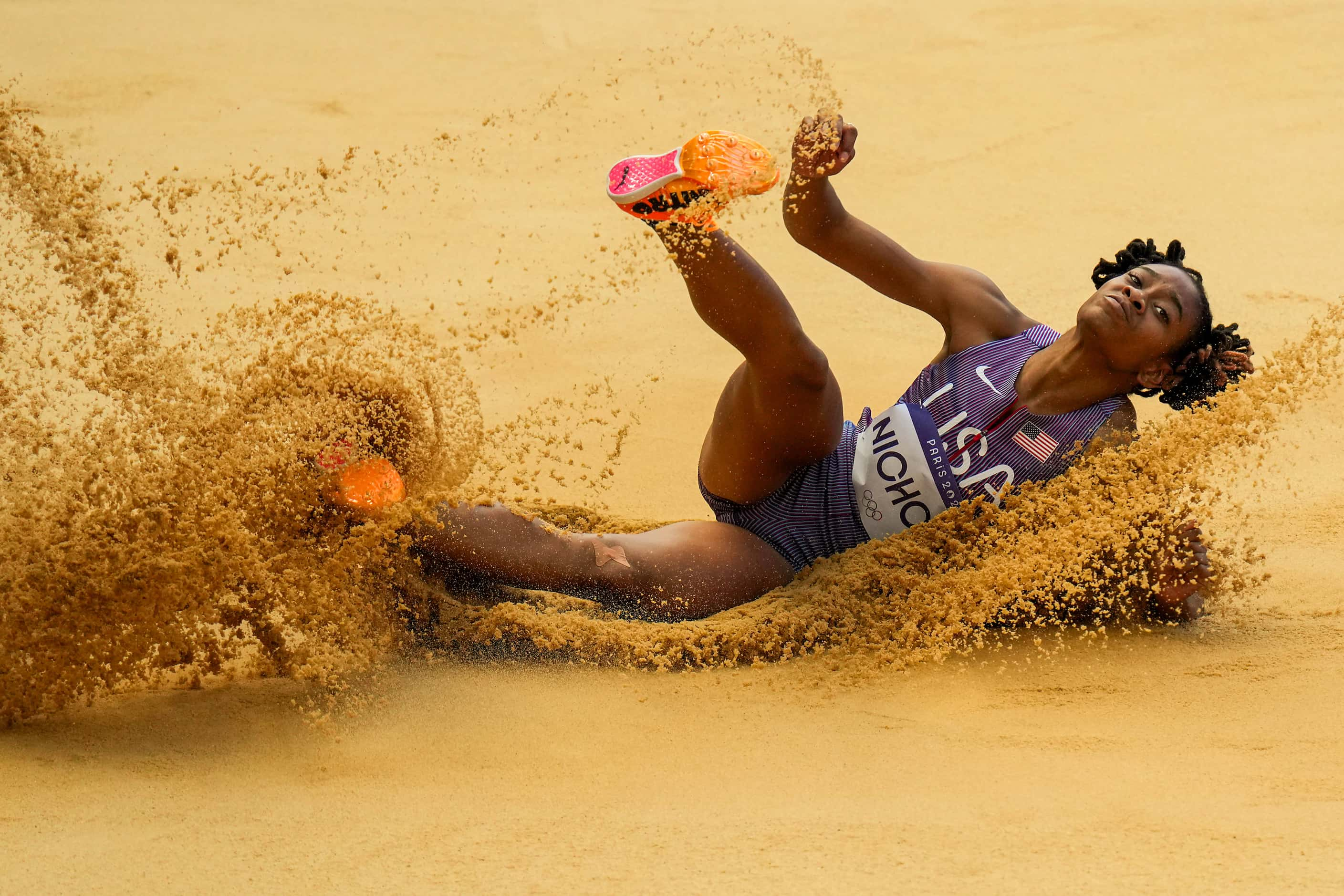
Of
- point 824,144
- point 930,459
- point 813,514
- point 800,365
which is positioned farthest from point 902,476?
point 824,144

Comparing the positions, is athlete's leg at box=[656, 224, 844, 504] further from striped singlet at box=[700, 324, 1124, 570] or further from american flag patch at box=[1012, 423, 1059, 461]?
american flag patch at box=[1012, 423, 1059, 461]

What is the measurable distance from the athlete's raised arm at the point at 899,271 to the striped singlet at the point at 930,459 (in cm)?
6

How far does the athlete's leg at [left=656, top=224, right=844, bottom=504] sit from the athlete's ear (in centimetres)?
56

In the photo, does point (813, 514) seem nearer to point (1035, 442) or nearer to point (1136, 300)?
point (1035, 442)

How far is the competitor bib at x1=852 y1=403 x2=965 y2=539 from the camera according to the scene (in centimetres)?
231

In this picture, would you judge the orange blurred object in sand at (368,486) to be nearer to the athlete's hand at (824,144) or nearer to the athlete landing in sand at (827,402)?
the athlete landing in sand at (827,402)

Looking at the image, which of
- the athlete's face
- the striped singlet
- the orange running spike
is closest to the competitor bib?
the striped singlet

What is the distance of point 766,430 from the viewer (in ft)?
7.41

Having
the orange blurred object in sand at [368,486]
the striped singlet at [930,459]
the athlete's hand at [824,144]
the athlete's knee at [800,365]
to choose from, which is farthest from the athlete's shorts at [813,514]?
the orange blurred object in sand at [368,486]

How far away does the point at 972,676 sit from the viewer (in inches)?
81.7

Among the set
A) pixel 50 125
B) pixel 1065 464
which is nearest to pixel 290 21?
pixel 50 125

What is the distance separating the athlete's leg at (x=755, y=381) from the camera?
2021mm

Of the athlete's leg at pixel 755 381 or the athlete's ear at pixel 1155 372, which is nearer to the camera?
the athlete's leg at pixel 755 381

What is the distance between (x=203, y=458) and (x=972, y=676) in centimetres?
132
